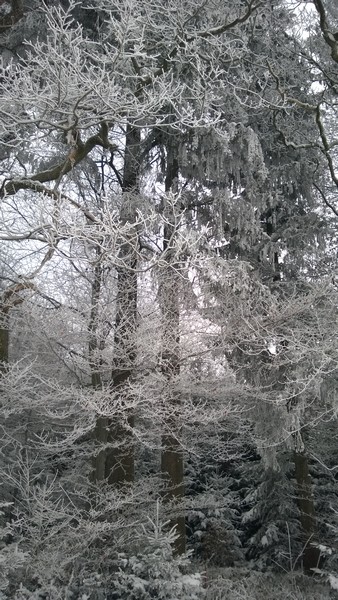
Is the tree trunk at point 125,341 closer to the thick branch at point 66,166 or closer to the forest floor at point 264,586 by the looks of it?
the thick branch at point 66,166

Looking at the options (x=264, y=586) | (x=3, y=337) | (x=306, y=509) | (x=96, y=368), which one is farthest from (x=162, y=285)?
(x=306, y=509)

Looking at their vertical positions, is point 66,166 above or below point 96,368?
above

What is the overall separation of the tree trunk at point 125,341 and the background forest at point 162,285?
3cm

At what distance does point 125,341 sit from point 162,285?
0.92 meters

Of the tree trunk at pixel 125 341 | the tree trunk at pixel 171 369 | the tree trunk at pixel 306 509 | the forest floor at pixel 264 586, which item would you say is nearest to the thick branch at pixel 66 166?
the tree trunk at pixel 125 341

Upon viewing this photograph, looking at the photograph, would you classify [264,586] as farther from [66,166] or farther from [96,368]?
[66,166]

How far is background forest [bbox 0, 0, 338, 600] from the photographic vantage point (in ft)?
17.9

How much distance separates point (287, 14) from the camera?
7852 mm

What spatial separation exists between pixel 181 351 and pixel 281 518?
5.51m

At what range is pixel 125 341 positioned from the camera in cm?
618

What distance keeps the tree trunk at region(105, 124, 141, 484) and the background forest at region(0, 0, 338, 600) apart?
0.03 meters

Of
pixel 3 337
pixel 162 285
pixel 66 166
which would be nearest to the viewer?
pixel 66 166

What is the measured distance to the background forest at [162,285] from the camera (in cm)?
544

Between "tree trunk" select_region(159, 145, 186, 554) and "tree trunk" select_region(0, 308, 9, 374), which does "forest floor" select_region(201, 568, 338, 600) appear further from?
"tree trunk" select_region(0, 308, 9, 374)
